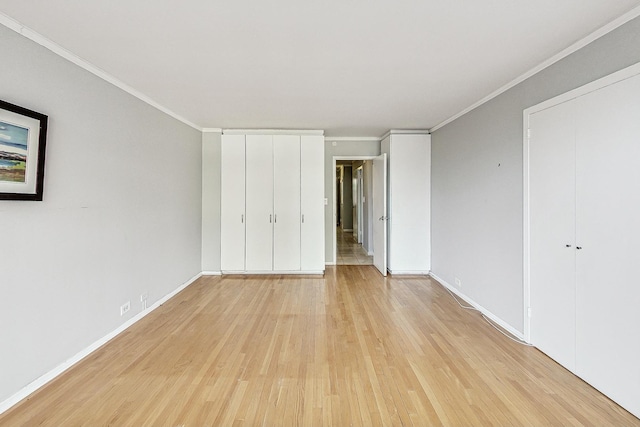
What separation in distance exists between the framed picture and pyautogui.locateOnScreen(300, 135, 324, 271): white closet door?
3.53 m

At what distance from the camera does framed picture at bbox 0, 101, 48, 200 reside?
75.6 inches

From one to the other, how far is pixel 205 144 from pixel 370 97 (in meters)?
3.04

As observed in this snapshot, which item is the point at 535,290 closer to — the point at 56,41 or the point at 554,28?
the point at 554,28

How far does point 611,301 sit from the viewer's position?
2.07 m

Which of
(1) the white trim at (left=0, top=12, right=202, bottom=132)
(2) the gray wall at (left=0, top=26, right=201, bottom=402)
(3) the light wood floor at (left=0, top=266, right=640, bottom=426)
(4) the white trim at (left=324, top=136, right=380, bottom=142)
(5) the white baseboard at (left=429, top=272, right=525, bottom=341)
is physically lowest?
(3) the light wood floor at (left=0, top=266, right=640, bottom=426)

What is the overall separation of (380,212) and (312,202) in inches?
48.5

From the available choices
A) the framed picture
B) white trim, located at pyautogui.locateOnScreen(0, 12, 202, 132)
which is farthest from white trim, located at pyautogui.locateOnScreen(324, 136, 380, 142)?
the framed picture

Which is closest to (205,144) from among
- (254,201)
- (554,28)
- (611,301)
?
(254,201)

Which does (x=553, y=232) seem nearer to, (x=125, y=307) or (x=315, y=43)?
(x=315, y=43)

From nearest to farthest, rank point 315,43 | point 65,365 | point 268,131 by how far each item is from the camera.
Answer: point 315,43
point 65,365
point 268,131

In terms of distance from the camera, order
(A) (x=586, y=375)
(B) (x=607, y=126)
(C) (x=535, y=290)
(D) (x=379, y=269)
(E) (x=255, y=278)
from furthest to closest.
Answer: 1. (D) (x=379, y=269)
2. (E) (x=255, y=278)
3. (C) (x=535, y=290)
4. (A) (x=586, y=375)
5. (B) (x=607, y=126)

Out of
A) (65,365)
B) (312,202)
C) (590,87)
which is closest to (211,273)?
(312,202)

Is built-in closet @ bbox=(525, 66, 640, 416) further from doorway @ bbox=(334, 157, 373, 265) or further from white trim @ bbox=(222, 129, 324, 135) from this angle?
doorway @ bbox=(334, 157, 373, 265)

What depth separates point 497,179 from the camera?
336 centimetres
